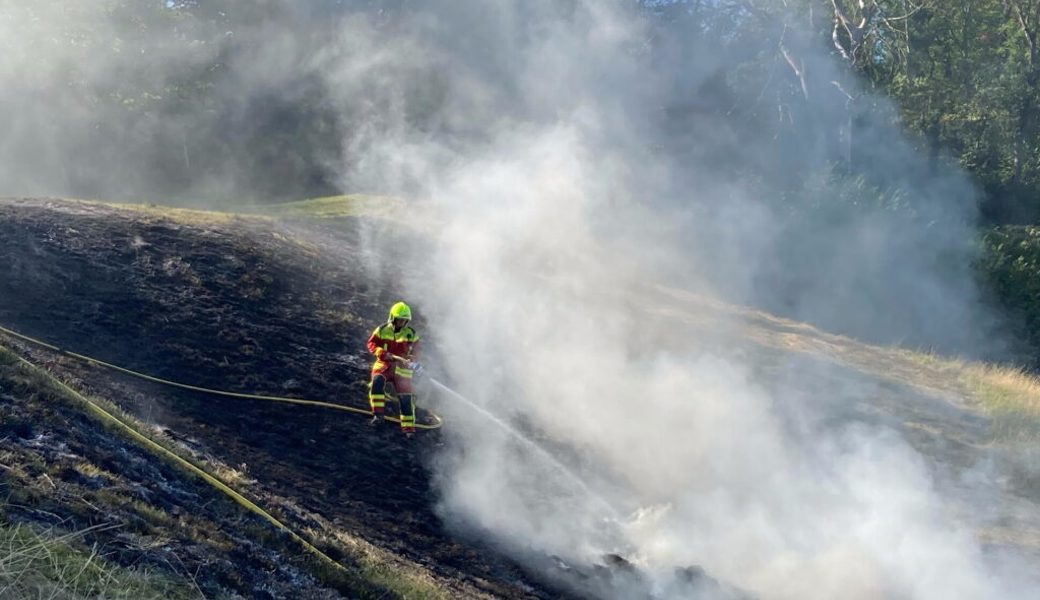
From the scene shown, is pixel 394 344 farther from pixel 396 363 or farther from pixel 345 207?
pixel 345 207

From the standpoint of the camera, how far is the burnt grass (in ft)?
25.1

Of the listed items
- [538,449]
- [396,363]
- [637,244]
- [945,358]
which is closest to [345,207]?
[637,244]

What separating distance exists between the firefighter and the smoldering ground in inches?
39.5

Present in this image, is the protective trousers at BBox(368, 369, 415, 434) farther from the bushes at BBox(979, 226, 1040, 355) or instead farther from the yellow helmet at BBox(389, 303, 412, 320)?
the bushes at BBox(979, 226, 1040, 355)

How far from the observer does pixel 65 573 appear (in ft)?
19.4

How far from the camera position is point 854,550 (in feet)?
40.8

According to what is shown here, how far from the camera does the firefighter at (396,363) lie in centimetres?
1205

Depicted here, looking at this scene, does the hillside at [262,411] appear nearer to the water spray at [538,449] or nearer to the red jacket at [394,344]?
the red jacket at [394,344]

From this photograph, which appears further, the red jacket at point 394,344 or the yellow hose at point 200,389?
the red jacket at point 394,344

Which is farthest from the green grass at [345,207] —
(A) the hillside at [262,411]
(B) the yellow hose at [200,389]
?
(B) the yellow hose at [200,389]

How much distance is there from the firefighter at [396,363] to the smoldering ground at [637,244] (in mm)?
1003

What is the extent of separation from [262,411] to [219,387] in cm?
61

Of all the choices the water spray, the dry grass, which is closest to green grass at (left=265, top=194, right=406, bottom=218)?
the dry grass

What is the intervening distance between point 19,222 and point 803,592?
37.5 ft
